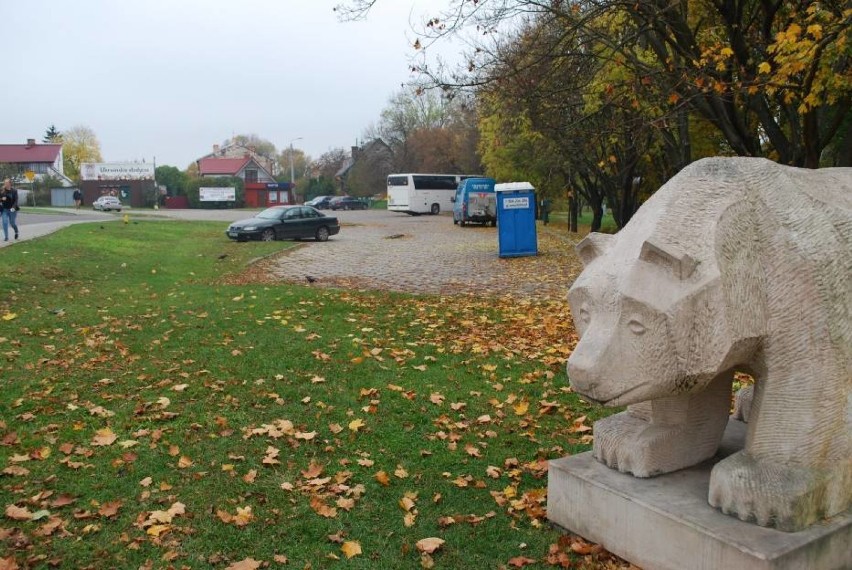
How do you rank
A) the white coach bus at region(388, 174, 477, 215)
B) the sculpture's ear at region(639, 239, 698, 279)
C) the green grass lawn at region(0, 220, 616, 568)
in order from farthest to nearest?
the white coach bus at region(388, 174, 477, 215)
the green grass lawn at region(0, 220, 616, 568)
the sculpture's ear at region(639, 239, 698, 279)

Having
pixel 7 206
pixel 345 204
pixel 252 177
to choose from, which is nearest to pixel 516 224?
pixel 7 206

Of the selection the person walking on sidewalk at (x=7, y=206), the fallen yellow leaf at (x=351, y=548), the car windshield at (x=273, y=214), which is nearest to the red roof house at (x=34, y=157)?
the car windshield at (x=273, y=214)

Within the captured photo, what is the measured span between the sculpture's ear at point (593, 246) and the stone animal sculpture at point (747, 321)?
77 millimetres

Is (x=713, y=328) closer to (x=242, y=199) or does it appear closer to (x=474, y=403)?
(x=474, y=403)

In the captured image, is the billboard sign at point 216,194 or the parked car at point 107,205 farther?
the billboard sign at point 216,194

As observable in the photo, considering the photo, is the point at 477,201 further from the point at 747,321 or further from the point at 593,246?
the point at 747,321

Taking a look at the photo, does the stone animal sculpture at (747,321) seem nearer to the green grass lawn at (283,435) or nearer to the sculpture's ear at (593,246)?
the sculpture's ear at (593,246)

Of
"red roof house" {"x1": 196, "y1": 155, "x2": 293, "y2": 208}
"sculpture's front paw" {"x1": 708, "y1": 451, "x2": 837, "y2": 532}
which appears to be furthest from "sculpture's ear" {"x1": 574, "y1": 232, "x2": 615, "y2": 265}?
"red roof house" {"x1": 196, "y1": 155, "x2": 293, "y2": 208}

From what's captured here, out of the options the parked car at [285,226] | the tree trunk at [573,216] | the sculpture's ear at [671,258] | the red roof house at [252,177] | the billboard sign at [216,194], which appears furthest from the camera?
the red roof house at [252,177]

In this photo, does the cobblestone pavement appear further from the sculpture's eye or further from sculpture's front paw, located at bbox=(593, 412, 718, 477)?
the sculpture's eye

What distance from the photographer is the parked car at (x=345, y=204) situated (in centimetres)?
7062

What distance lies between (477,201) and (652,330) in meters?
35.6

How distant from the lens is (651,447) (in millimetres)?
3910

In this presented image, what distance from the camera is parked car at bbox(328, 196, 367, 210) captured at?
2781 inches
